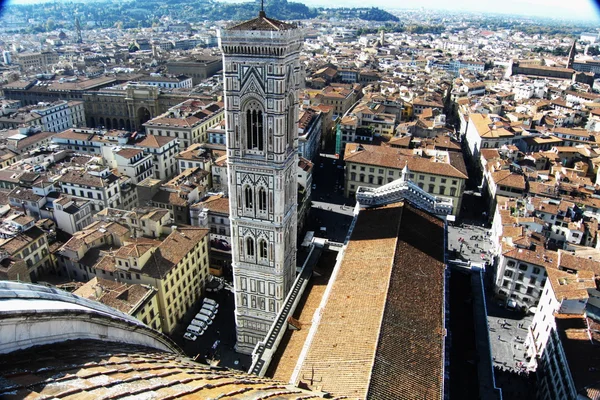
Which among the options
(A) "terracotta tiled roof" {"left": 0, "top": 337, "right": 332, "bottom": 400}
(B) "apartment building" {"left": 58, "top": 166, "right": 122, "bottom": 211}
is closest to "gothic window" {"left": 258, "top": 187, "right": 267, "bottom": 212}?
(A) "terracotta tiled roof" {"left": 0, "top": 337, "right": 332, "bottom": 400}

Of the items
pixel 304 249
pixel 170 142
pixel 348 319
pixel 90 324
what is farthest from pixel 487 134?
pixel 90 324

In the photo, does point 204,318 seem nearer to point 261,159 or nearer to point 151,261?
point 151,261

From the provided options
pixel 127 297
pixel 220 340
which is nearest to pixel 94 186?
pixel 127 297

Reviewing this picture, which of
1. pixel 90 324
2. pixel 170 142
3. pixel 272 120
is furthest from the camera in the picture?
pixel 170 142

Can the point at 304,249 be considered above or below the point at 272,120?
below

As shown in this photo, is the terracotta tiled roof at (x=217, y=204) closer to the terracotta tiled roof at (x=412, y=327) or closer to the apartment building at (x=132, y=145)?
the apartment building at (x=132, y=145)

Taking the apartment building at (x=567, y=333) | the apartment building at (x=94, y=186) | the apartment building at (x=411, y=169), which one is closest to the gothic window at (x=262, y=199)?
the apartment building at (x=567, y=333)

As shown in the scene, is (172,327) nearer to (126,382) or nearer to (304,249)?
(304,249)

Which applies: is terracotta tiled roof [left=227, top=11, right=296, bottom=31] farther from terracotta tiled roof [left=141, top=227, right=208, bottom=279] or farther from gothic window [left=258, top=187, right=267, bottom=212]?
terracotta tiled roof [left=141, top=227, right=208, bottom=279]
